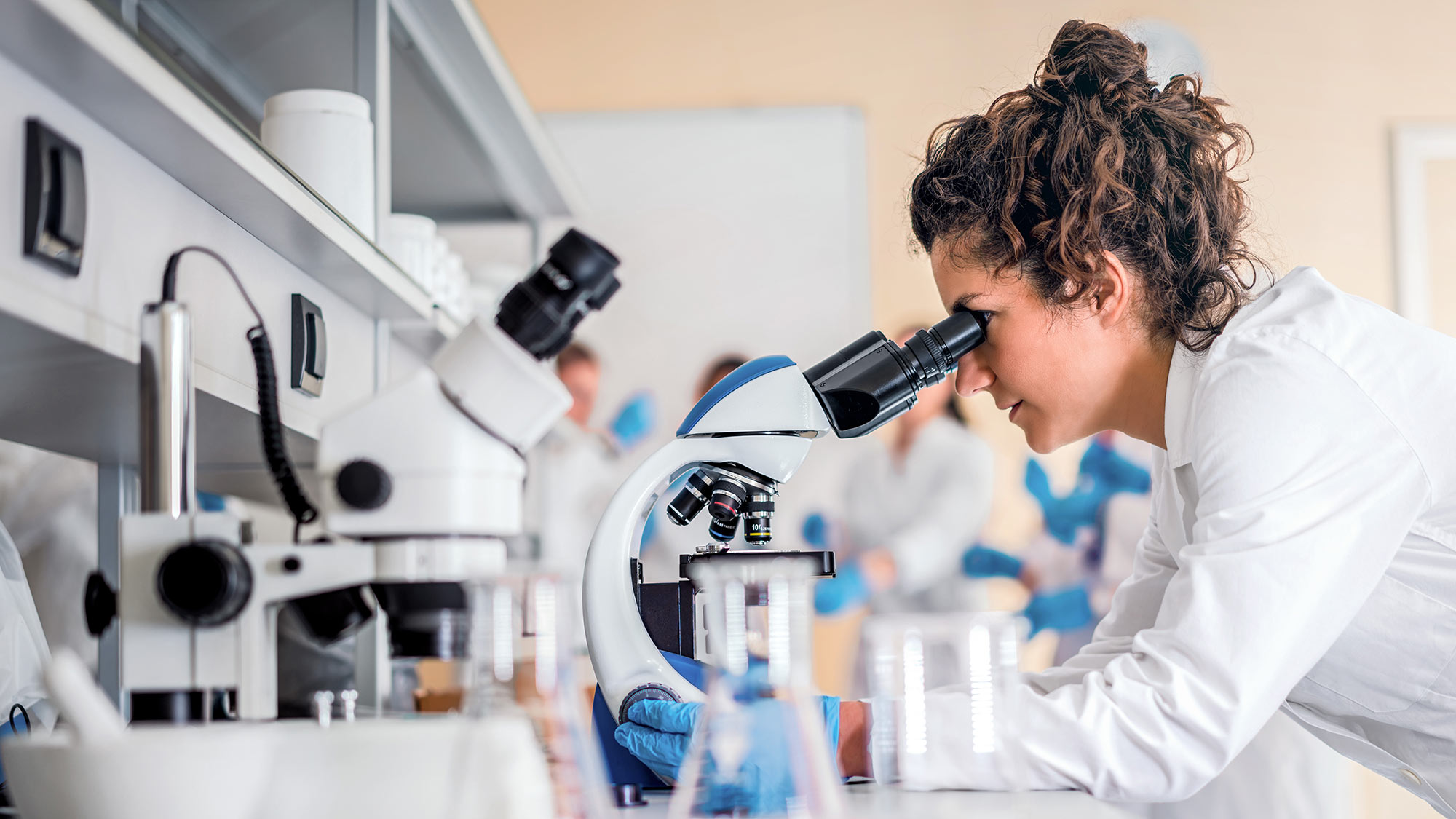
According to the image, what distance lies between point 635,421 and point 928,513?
3.11 feet

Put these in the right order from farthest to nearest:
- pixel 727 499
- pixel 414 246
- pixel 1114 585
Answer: pixel 1114 585, pixel 414 246, pixel 727 499

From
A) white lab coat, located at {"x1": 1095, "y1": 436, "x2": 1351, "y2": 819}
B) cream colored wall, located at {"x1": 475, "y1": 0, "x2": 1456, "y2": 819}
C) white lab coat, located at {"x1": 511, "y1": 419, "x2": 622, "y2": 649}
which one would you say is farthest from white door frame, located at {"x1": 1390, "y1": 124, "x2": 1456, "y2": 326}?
white lab coat, located at {"x1": 511, "y1": 419, "x2": 622, "y2": 649}

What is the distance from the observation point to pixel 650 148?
11.1ft

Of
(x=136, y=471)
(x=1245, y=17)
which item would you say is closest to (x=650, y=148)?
(x=1245, y=17)

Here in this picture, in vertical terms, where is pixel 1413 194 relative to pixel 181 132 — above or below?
above

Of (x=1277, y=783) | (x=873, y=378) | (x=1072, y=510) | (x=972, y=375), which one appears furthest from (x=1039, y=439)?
(x=1072, y=510)

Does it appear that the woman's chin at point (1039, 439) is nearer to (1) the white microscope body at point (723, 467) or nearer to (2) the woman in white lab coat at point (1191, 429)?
(2) the woman in white lab coat at point (1191, 429)

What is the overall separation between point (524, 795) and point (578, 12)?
10.8 ft

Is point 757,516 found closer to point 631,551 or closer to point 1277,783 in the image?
point 631,551

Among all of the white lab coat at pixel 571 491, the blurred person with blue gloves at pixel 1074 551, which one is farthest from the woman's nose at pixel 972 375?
the white lab coat at pixel 571 491

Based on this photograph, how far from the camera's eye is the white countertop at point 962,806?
621 millimetres

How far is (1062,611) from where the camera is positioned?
9.09ft

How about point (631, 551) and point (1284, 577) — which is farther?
point (631, 551)

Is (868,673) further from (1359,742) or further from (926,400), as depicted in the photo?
(926,400)
